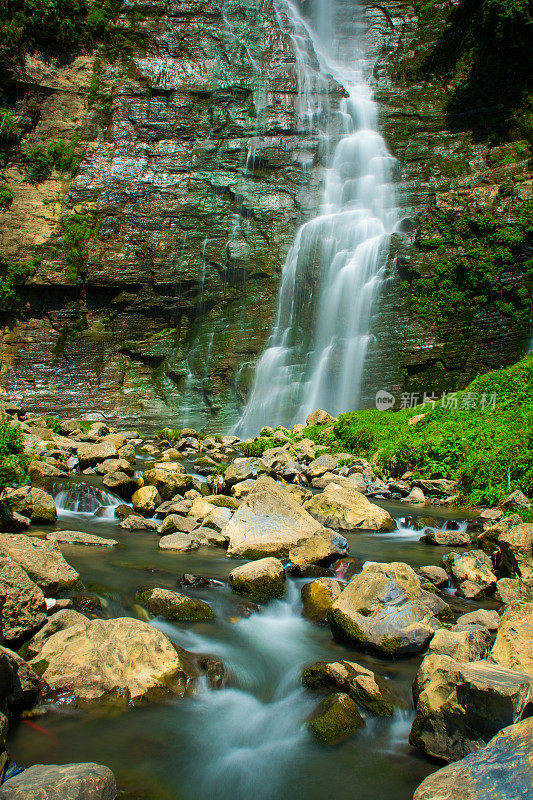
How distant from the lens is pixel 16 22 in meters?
25.5

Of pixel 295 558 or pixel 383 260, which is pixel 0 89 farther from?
pixel 295 558

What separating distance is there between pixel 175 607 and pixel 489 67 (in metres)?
27.8

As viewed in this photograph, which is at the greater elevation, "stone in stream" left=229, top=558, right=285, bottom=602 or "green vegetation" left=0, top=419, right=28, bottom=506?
"green vegetation" left=0, top=419, right=28, bottom=506

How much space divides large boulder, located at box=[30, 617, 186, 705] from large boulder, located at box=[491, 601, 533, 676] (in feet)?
6.81

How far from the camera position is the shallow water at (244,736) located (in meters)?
2.81

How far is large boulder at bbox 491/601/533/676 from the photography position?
3086mm

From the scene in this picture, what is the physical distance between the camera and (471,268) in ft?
64.5

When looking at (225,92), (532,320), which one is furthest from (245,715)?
(225,92)

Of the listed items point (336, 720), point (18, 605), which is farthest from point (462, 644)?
point (18, 605)

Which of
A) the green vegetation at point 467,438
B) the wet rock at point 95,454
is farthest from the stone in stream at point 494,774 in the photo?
the wet rock at point 95,454

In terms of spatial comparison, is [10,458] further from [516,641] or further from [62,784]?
[516,641]

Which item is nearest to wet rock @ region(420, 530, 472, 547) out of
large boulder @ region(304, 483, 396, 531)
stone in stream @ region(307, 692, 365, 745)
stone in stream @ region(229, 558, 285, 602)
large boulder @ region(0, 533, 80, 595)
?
large boulder @ region(304, 483, 396, 531)

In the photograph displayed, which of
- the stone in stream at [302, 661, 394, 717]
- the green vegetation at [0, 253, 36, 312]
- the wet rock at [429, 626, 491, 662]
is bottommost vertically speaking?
the stone in stream at [302, 661, 394, 717]

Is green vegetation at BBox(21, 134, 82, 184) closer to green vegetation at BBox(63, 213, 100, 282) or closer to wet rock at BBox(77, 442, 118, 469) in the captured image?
green vegetation at BBox(63, 213, 100, 282)
